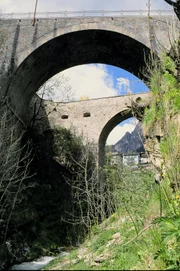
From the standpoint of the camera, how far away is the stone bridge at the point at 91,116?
20359 millimetres

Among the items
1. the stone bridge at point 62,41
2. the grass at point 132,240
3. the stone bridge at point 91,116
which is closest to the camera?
the grass at point 132,240

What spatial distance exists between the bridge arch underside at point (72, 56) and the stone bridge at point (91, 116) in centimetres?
727

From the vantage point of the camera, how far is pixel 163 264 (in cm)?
346

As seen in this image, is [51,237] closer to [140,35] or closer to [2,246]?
[2,246]

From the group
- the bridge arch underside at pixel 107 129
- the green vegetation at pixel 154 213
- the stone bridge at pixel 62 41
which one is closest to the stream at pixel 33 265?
the green vegetation at pixel 154 213

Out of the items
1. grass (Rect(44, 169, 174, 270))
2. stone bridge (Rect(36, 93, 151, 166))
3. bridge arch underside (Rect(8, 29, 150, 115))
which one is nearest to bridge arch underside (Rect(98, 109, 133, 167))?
stone bridge (Rect(36, 93, 151, 166))

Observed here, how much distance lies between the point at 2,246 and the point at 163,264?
19.6 ft

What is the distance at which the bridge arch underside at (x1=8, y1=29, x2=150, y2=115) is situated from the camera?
38.0 feet

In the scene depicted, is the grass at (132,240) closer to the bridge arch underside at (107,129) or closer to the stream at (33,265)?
the stream at (33,265)

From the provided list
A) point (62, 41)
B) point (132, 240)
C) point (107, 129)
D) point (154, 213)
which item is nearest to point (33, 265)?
point (154, 213)

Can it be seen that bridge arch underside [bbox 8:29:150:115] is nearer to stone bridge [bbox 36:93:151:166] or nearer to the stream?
the stream

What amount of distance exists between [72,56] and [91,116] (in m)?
8.94

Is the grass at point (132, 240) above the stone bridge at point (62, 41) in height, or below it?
below

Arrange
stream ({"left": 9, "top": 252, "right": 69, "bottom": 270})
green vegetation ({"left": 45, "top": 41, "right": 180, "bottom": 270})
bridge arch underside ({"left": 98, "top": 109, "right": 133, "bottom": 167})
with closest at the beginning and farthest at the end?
green vegetation ({"left": 45, "top": 41, "right": 180, "bottom": 270}) → stream ({"left": 9, "top": 252, "right": 69, "bottom": 270}) → bridge arch underside ({"left": 98, "top": 109, "right": 133, "bottom": 167})
